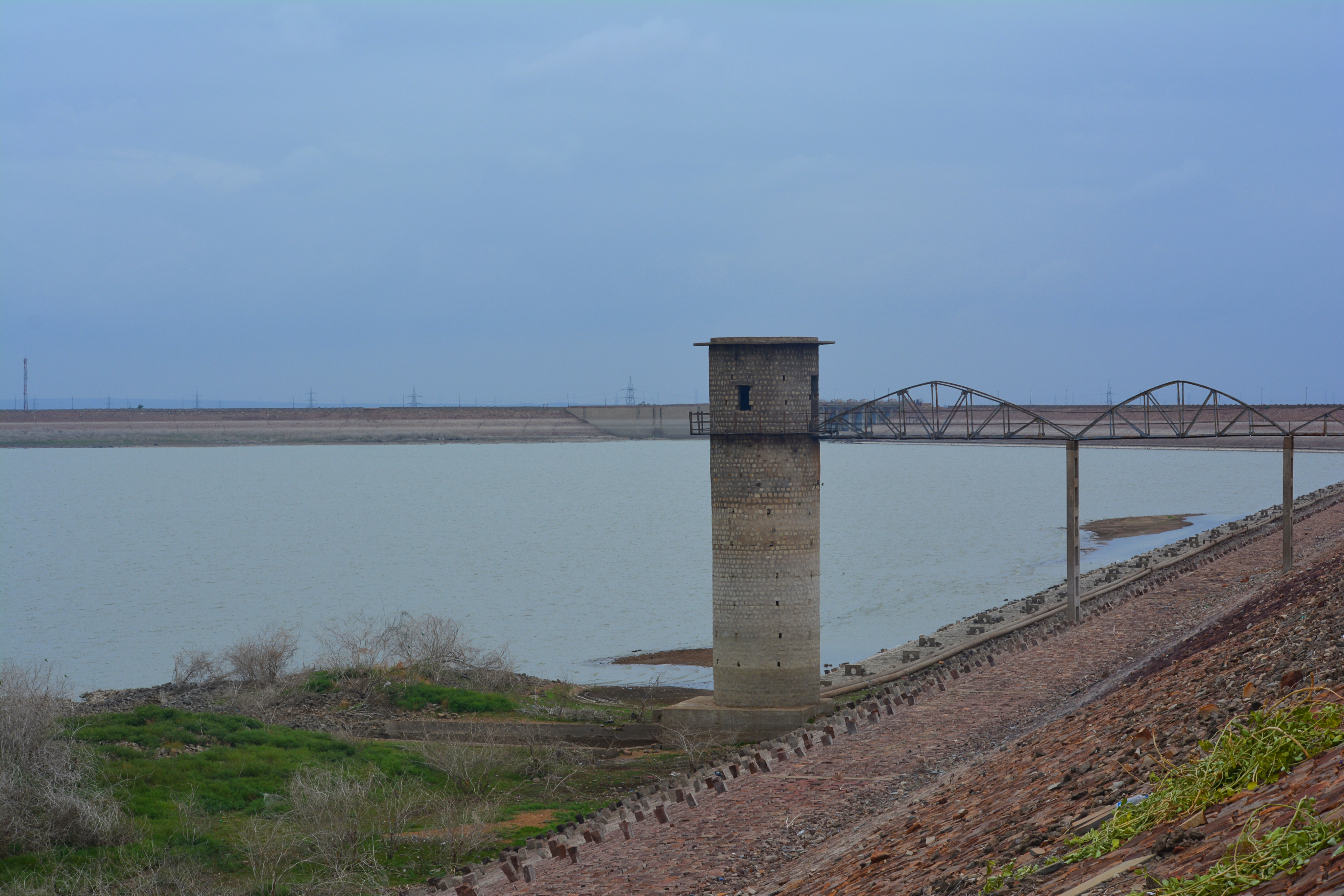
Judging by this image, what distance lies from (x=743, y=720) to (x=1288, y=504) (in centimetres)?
1507

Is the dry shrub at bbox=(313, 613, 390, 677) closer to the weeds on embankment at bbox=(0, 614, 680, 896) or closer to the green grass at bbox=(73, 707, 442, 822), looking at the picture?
the weeds on embankment at bbox=(0, 614, 680, 896)

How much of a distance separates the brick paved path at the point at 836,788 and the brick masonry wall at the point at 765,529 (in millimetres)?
3336

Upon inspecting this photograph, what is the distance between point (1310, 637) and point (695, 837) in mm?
6598

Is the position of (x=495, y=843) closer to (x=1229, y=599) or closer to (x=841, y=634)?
(x=1229, y=599)

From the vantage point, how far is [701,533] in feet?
262

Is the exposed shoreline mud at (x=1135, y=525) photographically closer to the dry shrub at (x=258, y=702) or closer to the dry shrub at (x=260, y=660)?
the dry shrub at (x=260, y=660)

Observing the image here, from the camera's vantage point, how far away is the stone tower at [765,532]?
74.7ft

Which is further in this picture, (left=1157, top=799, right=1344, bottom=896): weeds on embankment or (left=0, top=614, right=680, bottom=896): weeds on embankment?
(left=0, top=614, right=680, bottom=896): weeds on embankment

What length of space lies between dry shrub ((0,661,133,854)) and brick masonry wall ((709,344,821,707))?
35.5 ft

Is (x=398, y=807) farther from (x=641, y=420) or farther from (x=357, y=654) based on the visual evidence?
(x=641, y=420)

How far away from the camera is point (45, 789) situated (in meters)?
15.7

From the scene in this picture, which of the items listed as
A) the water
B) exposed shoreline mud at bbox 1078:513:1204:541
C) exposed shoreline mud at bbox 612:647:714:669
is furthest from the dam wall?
exposed shoreline mud at bbox 612:647:714:669

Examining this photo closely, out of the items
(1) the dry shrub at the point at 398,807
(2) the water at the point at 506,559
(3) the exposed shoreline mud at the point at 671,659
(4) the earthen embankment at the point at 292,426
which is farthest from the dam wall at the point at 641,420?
(1) the dry shrub at the point at 398,807

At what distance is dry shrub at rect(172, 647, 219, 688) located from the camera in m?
28.4
